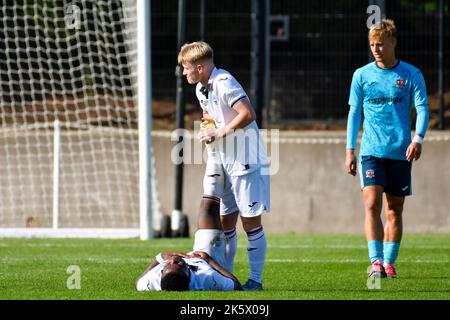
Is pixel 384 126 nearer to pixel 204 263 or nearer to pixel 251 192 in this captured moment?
pixel 251 192

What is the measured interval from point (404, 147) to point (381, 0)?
7.48 metres

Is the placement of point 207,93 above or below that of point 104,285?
above

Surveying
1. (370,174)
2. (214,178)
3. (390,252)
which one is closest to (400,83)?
(370,174)

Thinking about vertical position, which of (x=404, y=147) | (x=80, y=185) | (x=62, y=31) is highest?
(x=62, y=31)

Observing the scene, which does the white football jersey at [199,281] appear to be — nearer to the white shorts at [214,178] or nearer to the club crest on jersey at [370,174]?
the white shorts at [214,178]

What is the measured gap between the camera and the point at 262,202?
8.02 metres

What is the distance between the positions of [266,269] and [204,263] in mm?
2043

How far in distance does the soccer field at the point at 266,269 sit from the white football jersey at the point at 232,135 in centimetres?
87

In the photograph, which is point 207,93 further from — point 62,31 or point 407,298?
point 62,31

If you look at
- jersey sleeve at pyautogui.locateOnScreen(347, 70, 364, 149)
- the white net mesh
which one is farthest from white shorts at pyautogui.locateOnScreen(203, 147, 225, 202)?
the white net mesh

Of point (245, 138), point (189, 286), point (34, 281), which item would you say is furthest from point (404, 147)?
point (34, 281)

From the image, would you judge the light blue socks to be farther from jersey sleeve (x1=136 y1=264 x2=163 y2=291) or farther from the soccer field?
jersey sleeve (x1=136 y1=264 x2=163 y2=291)

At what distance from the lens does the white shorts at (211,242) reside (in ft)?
26.3

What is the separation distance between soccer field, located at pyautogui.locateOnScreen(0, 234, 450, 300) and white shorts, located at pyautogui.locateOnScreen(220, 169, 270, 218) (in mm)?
549
